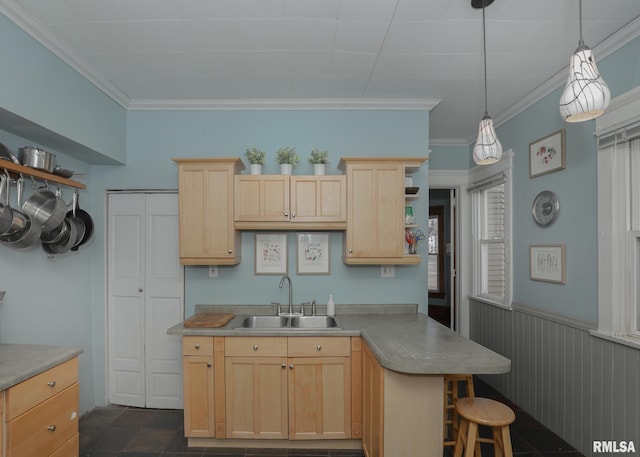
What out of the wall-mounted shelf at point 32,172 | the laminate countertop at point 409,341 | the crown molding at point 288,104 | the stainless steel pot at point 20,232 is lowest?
the laminate countertop at point 409,341

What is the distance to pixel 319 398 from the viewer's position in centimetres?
245

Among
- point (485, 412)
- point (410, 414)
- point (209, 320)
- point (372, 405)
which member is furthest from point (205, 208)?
point (485, 412)

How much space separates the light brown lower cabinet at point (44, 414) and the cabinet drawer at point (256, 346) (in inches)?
35.7

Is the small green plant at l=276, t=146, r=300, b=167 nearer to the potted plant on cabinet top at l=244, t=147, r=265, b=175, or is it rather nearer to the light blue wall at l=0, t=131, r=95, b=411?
the potted plant on cabinet top at l=244, t=147, r=265, b=175

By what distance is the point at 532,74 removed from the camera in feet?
8.53

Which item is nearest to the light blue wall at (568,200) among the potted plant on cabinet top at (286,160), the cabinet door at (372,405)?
the cabinet door at (372,405)

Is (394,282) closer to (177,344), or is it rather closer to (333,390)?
(333,390)

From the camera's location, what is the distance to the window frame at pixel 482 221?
10.7 ft

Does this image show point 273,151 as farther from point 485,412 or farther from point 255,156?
point 485,412

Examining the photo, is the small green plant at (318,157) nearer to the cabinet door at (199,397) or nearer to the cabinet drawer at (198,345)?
the cabinet drawer at (198,345)

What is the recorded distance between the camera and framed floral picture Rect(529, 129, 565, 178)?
2.61 metres

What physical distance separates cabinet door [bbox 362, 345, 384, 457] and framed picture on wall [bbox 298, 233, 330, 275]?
2.85ft

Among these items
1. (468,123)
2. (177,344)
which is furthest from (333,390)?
(468,123)

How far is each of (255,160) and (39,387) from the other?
6.47ft
